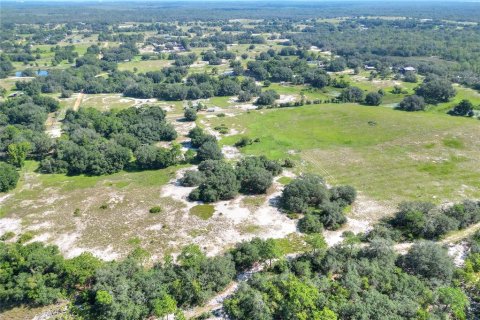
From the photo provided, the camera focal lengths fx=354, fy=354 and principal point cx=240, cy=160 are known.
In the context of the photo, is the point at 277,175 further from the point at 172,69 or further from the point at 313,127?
the point at 172,69

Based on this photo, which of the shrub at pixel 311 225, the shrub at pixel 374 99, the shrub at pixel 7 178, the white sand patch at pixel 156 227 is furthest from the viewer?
the shrub at pixel 374 99

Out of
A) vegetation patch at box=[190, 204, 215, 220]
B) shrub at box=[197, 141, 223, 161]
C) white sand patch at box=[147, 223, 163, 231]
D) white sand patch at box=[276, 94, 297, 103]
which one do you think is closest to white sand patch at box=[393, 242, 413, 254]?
vegetation patch at box=[190, 204, 215, 220]

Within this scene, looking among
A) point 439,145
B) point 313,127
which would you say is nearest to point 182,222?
point 313,127

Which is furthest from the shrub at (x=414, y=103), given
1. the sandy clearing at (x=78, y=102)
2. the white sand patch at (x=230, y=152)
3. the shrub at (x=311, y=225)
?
the sandy clearing at (x=78, y=102)

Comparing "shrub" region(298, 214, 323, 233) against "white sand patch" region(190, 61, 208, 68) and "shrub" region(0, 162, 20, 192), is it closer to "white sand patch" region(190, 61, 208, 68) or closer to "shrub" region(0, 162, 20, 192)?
"shrub" region(0, 162, 20, 192)

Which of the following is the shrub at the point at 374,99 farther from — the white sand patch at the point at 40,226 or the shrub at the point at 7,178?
the shrub at the point at 7,178

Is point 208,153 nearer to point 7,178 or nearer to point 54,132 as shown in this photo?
point 7,178
